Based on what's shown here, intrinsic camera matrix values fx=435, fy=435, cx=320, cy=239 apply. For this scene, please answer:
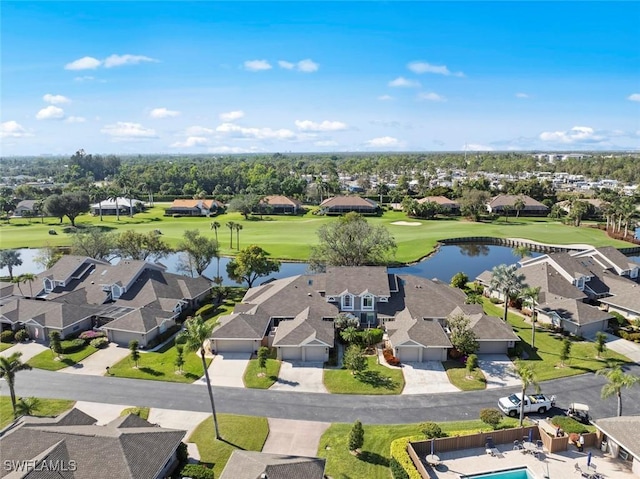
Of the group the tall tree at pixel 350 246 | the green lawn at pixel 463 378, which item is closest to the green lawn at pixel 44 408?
the green lawn at pixel 463 378

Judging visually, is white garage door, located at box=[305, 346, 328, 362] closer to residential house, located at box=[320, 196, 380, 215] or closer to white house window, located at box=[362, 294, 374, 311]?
white house window, located at box=[362, 294, 374, 311]

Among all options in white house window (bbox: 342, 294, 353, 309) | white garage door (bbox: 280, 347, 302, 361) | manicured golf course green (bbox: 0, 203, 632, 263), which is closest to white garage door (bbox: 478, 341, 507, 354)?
white house window (bbox: 342, 294, 353, 309)

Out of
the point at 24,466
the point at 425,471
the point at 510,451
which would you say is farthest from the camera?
the point at 510,451

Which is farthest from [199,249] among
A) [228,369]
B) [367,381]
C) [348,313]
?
[367,381]

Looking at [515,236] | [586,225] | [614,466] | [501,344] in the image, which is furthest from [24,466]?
[586,225]

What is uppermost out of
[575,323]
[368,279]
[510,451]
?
[368,279]

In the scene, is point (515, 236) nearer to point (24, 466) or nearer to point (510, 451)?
point (510, 451)

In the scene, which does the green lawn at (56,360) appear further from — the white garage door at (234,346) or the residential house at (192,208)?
the residential house at (192,208)
